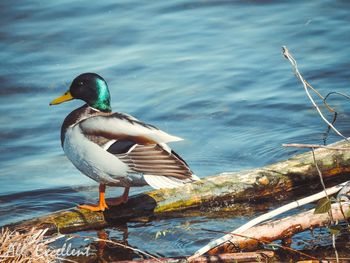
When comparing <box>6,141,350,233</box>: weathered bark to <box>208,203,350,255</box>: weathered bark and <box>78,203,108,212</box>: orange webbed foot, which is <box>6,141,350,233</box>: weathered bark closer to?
<box>78,203,108,212</box>: orange webbed foot

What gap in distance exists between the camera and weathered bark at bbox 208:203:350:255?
5.15 meters

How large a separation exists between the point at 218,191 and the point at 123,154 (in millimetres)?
683

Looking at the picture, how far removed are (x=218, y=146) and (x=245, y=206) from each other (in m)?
1.91

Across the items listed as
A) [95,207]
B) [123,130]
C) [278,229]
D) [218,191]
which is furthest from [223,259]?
[123,130]

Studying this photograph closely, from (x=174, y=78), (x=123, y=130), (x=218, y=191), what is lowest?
(x=174, y=78)

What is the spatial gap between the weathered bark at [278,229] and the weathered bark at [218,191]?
0.90m

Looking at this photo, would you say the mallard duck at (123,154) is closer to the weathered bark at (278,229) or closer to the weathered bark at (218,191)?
the weathered bark at (218,191)

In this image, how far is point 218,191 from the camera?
6.13 m

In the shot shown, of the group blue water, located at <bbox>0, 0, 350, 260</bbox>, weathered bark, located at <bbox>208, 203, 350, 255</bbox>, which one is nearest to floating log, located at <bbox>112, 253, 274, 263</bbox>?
weathered bark, located at <bbox>208, 203, 350, 255</bbox>

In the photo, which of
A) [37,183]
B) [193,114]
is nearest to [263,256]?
[37,183]

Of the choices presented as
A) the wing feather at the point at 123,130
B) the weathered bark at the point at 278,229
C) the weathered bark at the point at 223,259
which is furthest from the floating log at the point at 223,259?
the wing feather at the point at 123,130

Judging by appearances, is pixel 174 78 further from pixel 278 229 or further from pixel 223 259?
pixel 223 259

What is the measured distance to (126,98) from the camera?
31.1ft

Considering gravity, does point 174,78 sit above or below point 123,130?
below
